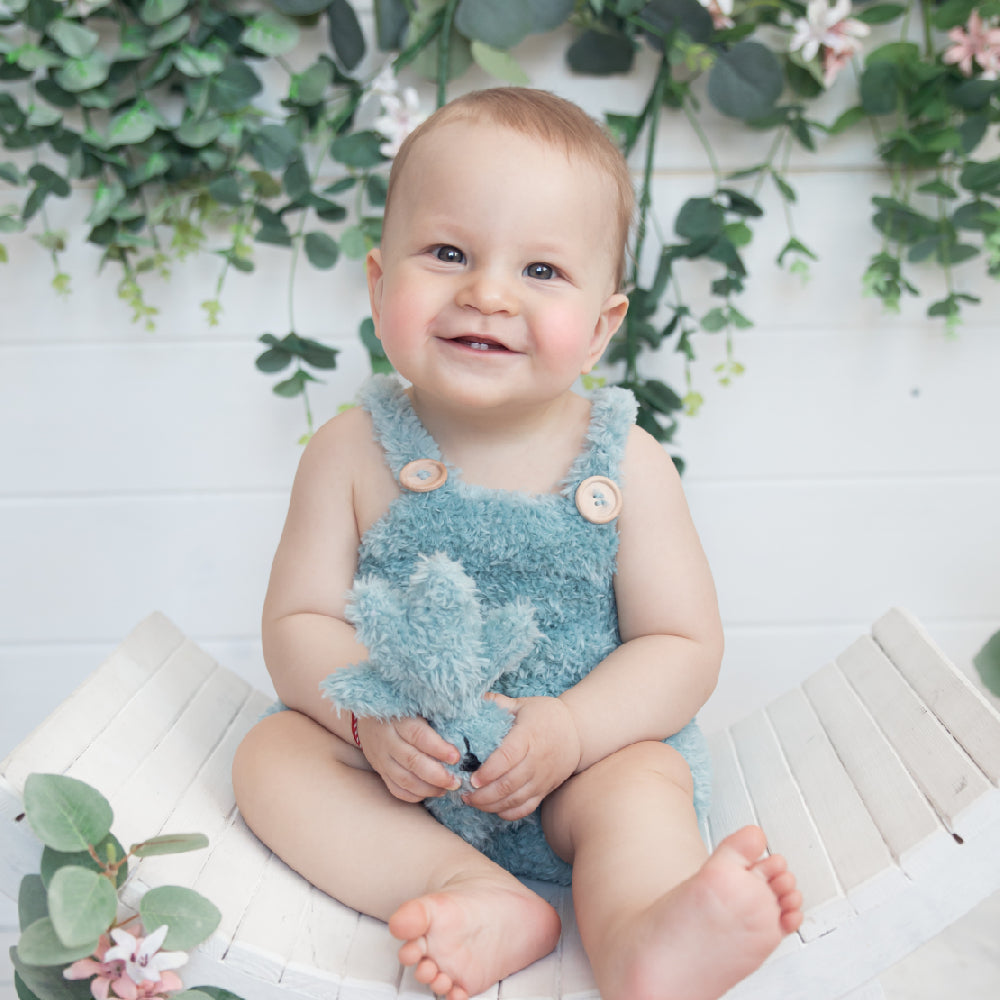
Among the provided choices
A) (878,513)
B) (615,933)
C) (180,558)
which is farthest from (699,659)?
(180,558)

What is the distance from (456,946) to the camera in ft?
1.94

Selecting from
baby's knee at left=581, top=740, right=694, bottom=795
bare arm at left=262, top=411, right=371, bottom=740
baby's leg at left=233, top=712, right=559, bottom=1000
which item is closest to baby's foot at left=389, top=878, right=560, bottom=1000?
baby's leg at left=233, top=712, right=559, bottom=1000

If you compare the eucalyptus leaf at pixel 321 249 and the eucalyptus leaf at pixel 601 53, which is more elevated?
the eucalyptus leaf at pixel 601 53

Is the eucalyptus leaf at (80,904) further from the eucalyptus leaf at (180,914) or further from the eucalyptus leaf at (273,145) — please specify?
the eucalyptus leaf at (273,145)

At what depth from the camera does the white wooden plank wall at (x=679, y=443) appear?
1243mm

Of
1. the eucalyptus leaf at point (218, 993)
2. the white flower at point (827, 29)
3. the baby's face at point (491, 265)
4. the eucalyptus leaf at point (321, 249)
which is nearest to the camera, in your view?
the eucalyptus leaf at point (218, 993)

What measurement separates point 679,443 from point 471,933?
2.61ft

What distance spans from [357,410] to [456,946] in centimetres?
47

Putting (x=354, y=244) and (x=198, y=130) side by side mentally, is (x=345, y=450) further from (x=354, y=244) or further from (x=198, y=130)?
(x=198, y=130)

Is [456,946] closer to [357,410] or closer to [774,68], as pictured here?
[357,410]

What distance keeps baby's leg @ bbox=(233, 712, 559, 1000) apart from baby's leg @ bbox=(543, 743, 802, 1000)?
0.19 feet

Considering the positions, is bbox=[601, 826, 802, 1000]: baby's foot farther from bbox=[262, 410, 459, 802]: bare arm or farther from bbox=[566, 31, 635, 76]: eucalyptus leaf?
bbox=[566, 31, 635, 76]: eucalyptus leaf

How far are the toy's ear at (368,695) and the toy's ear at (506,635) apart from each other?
0.06m

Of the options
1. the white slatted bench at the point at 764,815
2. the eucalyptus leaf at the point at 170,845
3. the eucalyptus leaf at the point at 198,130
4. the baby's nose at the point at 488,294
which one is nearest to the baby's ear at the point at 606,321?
the baby's nose at the point at 488,294
